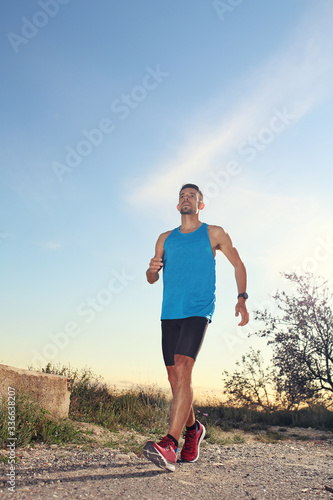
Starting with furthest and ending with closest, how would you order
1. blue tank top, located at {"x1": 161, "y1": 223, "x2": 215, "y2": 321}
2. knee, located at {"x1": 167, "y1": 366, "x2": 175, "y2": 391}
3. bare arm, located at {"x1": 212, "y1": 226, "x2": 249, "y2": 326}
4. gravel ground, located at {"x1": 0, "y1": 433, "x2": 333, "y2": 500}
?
bare arm, located at {"x1": 212, "y1": 226, "x2": 249, "y2": 326} → knee, located at {"x1": 167, "y1": 366, "x2": 175, "y2": 391} → blue tank top, located at {"x1": 161, "y1": 223, "x2": 215, "y2": 321} → gravel ground, located at {"x1": 0, "y1": 433, "x2": 333, "y2": 500}

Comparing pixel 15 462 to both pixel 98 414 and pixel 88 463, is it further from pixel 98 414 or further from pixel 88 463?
pixel 98 414

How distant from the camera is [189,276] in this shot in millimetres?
4672

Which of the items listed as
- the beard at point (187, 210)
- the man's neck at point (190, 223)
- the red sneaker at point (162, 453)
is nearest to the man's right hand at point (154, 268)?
the man's neck at point (190, 223)

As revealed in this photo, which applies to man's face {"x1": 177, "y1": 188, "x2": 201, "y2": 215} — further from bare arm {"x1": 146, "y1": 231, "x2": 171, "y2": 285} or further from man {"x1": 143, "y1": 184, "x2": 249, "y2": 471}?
bare arm {"x1": 146, "y1": 231, "x2": 171, "y2": 285}

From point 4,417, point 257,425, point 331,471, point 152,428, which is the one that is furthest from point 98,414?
point 257,425

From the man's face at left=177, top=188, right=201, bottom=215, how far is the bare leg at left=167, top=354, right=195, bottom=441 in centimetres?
178

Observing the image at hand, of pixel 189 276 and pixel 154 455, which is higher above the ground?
pixel 189 276

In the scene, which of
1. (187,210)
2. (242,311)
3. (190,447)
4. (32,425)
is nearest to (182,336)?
(242,311)

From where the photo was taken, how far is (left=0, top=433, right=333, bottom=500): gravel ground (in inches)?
128

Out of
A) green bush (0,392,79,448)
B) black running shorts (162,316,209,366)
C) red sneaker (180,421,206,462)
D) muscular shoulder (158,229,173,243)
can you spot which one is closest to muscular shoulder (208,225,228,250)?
muscular shoulder (158,229,173,243)

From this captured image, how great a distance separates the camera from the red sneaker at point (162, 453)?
377cm

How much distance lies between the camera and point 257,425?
38.3 feet

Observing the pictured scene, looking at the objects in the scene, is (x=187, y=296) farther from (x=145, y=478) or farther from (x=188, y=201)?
(x=145, y=478)

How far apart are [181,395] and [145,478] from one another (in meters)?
0.82
